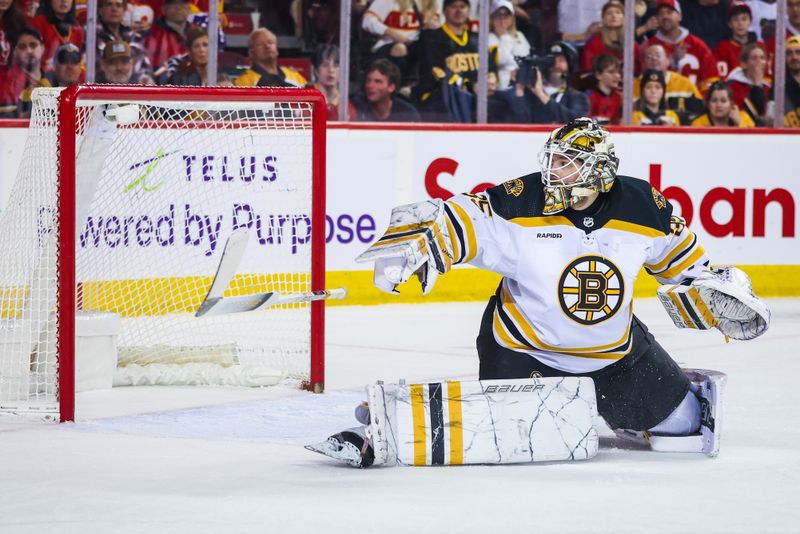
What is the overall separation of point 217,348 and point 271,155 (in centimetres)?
99

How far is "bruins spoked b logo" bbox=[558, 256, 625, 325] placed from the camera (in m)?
3.68

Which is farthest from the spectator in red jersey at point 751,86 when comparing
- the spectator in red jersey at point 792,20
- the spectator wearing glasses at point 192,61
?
the spectator wearing glasses at point 192,61

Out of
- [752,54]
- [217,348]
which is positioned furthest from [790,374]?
[752,54]

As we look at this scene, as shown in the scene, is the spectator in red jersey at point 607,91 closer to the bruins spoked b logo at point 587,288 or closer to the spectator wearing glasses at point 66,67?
the spectator wearing glasses at point 66,67

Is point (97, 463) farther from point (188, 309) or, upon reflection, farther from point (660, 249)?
point (188, 309)

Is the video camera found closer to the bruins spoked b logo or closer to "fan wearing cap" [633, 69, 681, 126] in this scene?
"fan wearing cap" [633, 69, 681, 126]

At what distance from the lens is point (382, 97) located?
7328 mm

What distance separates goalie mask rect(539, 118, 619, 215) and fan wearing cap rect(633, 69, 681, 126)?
13.9ft

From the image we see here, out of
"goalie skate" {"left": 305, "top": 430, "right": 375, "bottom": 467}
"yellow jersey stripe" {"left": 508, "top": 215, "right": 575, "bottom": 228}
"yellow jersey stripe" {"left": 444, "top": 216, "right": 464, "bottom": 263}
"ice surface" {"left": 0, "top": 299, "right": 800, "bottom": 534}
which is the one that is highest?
"yellow jersey stripe" {"left": 508, "top": 215, "right": 575, "bottom": 228}

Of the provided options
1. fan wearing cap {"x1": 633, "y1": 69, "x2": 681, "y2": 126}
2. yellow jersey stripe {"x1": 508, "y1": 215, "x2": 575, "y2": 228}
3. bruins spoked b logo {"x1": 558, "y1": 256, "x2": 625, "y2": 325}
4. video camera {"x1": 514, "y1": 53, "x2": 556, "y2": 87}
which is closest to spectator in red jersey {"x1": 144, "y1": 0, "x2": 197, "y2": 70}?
video camera {"x1": 514, "y1": 53, "x2": 556, "y2": 87}

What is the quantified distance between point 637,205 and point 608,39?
4.16m

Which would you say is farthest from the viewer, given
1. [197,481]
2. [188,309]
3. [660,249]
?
[188,309]

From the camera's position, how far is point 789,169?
790 cm

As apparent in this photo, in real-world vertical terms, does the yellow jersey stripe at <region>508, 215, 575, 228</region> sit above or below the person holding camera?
below
